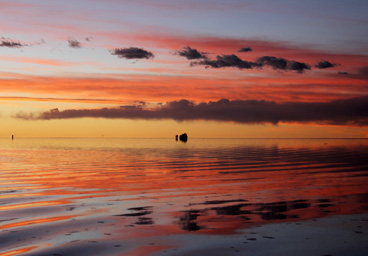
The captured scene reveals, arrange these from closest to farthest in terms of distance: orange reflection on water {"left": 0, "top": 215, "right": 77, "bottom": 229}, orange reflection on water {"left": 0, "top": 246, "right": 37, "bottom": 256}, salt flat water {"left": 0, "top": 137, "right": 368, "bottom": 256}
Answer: orange reflection on water {"left": 0, "top": 246, "right": 37, "bottom": 256} < salt flat water {"left": 0, "top": 137, "right": 368, "bottom": 256} < orange reflection on water {"left": 0, "top": 215, "right": 77, "bottom": 229}

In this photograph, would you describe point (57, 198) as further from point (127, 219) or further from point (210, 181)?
point (210, 181)

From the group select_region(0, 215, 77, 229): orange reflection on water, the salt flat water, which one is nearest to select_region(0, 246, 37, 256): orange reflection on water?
the salt flat water

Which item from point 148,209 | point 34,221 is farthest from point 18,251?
point 148,209

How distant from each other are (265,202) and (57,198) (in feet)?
31.2

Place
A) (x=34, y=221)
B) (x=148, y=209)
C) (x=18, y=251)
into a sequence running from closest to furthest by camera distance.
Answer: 1. (x=18, y=251)
2. (x=34, y=221)
3. (x=148, y=209)

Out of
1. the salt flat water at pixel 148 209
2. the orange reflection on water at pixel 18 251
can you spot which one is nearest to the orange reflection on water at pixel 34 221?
the salt flat water at pixel 148 209

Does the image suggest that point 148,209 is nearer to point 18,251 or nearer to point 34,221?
point 34,221

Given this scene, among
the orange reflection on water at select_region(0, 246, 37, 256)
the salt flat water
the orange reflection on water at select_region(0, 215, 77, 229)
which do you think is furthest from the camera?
the orange reflection on water at select_region(0, 215, 77, 229)

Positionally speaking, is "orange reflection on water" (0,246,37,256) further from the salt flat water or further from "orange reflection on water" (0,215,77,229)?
"orange reflection on water" (0,215,77,229)

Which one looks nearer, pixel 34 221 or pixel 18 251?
pixel 18 251

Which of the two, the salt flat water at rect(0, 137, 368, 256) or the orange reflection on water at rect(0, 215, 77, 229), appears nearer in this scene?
the salt flat water at rect(0, 137, 368, 256)

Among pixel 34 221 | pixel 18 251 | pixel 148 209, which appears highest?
pixel 18 251

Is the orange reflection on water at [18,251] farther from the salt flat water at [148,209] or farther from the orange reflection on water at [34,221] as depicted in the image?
the orange reflection on water at [34,221]

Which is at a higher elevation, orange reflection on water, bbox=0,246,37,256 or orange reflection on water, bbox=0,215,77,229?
orange reflection on water, bbox=0,246,37,256
